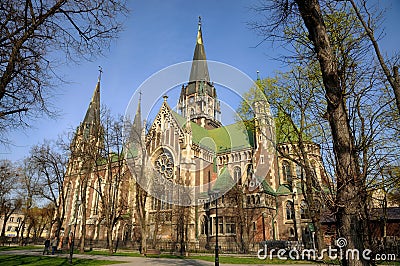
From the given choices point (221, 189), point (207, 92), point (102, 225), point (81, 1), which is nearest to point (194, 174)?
point (221, 189)

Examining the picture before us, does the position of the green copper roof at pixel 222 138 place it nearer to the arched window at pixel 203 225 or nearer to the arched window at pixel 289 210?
the arched window at pixel 289 210

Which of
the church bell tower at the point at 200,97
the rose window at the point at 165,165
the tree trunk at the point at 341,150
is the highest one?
the church bell tower at the point at 200,97

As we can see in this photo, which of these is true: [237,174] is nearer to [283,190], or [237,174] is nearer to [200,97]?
[283,190]

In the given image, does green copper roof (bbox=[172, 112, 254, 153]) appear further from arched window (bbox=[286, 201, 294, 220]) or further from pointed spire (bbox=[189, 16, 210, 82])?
pointed spire (bbox=[189, 16, 210, 82])

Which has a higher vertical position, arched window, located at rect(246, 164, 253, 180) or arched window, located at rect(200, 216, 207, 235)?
arched window, located at rect(246, 164, 253, 180)

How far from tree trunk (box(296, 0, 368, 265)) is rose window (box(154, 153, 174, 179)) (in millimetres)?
31132

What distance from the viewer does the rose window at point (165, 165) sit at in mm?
36094

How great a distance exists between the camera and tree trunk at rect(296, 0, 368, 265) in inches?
182

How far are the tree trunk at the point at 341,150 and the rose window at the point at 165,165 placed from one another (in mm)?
31132

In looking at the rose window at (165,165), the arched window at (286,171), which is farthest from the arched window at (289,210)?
the rose window at (165,165)

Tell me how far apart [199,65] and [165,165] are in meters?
27.9

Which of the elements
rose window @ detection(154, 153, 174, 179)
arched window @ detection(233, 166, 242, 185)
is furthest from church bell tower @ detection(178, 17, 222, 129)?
arched window @ detection(233, 166, 242, 185)

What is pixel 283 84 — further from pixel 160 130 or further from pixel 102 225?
pixel 102 225

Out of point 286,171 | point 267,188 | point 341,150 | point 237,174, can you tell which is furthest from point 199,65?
point 341,150
